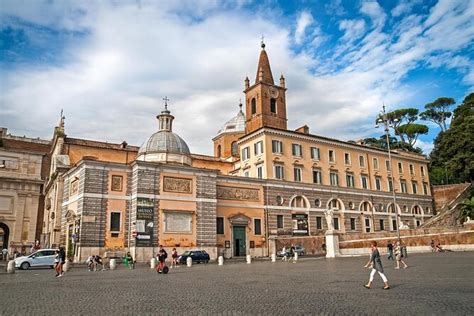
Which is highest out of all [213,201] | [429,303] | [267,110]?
[267,110]

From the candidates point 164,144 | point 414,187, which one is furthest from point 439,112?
point 164,144

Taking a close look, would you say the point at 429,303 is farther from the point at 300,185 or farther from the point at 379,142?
the point at 379,142

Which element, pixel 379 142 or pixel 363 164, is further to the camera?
pixel 379 142

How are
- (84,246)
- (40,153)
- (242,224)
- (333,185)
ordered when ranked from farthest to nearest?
1. (40,153)
2. (333,185)
3. (242,224)
4. (84,246)

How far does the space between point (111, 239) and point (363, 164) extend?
3215cm

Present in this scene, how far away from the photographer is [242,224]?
40125mm

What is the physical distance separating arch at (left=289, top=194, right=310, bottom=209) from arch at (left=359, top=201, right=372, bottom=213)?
8336mm

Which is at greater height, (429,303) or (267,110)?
(267,110)

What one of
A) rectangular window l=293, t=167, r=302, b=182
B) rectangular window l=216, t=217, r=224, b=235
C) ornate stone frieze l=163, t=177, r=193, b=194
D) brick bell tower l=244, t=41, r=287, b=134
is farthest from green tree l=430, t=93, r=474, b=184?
ornate stone frieze l=163, t=177, r=193, b=194

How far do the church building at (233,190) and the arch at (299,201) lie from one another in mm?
116

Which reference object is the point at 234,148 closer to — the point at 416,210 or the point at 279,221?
the point at 279,221

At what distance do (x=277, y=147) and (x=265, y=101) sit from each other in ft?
23.3

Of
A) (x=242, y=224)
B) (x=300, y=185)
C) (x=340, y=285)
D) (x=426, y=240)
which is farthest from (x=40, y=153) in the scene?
(x=340, y=285)

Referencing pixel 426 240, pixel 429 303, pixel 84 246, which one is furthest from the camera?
pixel 426 240
